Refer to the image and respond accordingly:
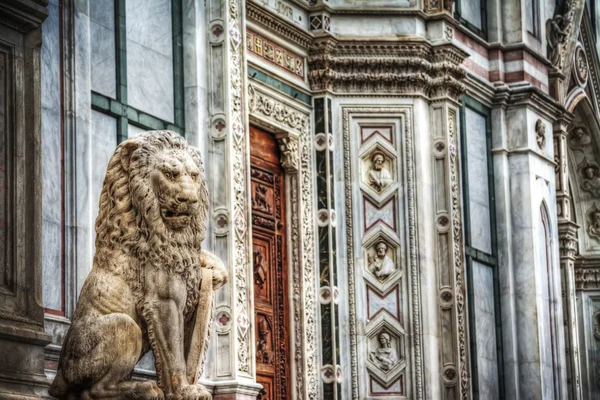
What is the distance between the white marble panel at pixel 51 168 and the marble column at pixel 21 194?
1.80 metres

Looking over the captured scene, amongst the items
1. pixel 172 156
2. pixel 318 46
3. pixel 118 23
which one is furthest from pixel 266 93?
pixel 172 156

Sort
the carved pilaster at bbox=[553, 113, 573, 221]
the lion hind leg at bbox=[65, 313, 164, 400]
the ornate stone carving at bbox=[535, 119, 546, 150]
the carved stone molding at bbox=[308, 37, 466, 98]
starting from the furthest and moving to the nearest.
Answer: the carved pilaster at bbox=[553, 113, 573, 221], the ornate stone carving at bbox=[535, 119, 546, 150], the carved stone molding at bbox=[308, 37, 466, 98], the lion hind leg at bbox=[65, 313, 164, 400]

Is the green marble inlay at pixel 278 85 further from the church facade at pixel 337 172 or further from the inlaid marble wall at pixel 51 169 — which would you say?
the inlaid marble wall at pixel 51 169

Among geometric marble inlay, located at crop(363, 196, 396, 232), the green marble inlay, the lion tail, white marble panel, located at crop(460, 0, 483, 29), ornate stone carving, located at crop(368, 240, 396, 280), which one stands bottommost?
A: the lion tail

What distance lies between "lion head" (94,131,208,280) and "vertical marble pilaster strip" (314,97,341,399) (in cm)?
816

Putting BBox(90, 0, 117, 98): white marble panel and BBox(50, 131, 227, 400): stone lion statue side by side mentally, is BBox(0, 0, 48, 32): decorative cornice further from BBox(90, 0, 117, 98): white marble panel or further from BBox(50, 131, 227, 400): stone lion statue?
BBox(90, 0, 117, 98): white marble panel

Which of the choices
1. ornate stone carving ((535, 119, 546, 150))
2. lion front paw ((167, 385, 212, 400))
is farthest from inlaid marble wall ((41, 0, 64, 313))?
ornate stone carving ((535, 119, 546, 150))

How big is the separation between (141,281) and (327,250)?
8.48 metres

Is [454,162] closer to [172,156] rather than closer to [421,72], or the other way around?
[421,72]

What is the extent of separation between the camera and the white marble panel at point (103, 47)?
12.6 meters

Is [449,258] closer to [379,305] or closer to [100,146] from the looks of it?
[379,305]

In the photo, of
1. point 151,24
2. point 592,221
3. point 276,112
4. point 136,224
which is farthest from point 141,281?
point 592,221

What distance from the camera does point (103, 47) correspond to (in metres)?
12.8

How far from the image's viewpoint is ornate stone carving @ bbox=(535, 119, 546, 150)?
67.2 ft
